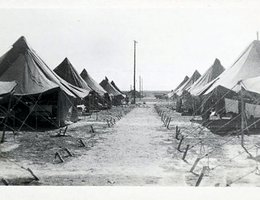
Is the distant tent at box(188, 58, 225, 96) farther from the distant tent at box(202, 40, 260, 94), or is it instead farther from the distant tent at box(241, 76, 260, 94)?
the distant tent at box(241, 76, 260, 94)

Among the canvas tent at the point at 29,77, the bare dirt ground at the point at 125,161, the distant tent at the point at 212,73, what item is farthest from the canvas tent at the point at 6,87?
the distant tent at the point at 212,73

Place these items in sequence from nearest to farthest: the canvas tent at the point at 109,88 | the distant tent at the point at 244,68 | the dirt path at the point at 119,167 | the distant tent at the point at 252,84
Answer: the dirt path at the point at 119,167, the distant tent at the point at 252,84, the distant tent at the point at 244,68, the canvas tent at the point at 109,88

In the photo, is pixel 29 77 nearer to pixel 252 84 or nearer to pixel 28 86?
pixel 28 86

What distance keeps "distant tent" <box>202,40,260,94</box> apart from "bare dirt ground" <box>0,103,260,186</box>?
2367 mm

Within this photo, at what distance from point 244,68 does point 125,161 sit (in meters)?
7.85

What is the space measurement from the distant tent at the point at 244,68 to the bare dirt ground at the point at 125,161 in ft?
7.77

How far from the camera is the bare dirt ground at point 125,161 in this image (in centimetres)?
788

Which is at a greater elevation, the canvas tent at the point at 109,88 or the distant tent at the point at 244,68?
the distant tent at the point at 244,68

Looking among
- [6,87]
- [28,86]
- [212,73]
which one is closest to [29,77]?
[28,86]

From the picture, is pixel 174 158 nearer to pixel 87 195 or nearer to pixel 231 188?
pixel 231 188

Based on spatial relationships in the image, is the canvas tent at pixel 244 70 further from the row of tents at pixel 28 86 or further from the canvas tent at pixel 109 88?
the canvas tent at pixel 109 88

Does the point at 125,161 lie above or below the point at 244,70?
below

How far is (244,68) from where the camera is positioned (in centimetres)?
1477

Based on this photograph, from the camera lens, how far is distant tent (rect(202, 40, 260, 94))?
1419 centimetres
